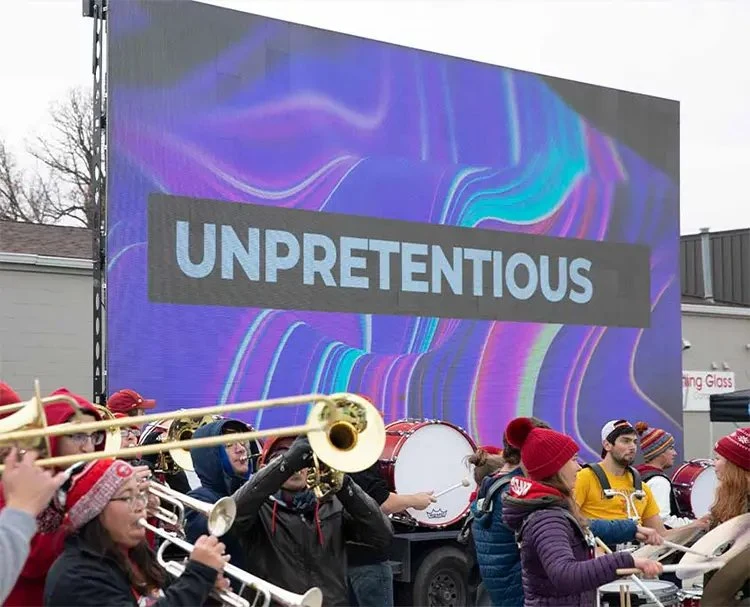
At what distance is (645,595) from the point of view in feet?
17.9

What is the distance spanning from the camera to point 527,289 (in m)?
13.2

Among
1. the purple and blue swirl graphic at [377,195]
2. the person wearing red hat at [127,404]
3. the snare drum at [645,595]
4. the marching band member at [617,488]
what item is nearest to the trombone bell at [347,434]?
the snare drum at [645,595]

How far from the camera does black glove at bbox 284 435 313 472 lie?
4438 mm

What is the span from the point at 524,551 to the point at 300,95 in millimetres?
8072

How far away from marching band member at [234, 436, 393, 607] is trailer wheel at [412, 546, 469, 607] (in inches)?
169

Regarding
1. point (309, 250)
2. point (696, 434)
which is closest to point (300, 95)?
point (309, 250)

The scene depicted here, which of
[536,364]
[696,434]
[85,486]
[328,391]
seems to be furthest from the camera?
[696,434]

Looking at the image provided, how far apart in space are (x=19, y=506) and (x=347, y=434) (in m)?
1.02

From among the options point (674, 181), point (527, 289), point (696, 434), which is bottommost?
point (696, 434)

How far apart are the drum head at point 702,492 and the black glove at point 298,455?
259 inches

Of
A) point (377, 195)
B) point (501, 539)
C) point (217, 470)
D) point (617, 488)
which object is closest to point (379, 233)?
point (377, 195)

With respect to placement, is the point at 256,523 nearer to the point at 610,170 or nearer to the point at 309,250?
the point at 309,250

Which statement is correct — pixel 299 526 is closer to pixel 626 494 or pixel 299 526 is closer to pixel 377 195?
pixel 626 494

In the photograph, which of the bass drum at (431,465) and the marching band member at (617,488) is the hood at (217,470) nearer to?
the marching band member at (617,488)
